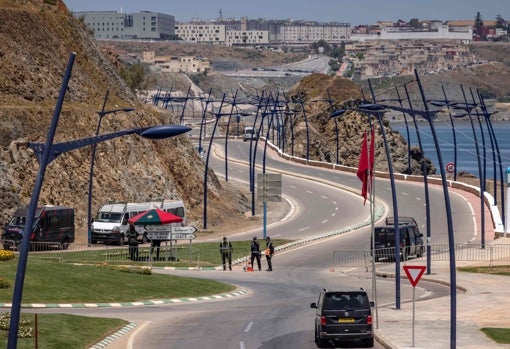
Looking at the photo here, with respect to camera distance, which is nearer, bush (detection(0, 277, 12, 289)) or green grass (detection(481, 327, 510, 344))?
green grass (detection(481, 327, 510, 344))

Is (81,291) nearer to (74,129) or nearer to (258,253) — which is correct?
(258,253)

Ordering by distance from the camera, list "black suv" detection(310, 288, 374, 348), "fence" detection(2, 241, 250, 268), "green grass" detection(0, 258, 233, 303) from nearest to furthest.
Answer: "black suv" detection(310, 288, 374, 348), "green grass" detection(0, 258, 233, 303), "fence" detection(2, 241, 250, 268)

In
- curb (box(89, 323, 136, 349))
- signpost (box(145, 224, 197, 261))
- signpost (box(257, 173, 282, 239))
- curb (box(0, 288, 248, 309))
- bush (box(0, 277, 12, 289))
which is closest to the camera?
curb (box(89, 323, 136, 349))

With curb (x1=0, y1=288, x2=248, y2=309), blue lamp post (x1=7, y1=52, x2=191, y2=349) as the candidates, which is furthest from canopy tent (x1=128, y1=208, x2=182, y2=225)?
blue lamp post (x1=7, y1=52, x2=191, y2=349)

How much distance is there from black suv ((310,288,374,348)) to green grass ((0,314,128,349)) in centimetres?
713

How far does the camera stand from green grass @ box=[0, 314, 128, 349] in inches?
1473

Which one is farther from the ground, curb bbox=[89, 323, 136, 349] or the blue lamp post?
the blue lamp post

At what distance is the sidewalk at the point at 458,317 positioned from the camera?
132 ft

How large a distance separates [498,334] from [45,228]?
38047 mm

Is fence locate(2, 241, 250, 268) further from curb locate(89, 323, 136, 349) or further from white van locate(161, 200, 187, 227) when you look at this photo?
curb locate(89, 323, 136, 349)

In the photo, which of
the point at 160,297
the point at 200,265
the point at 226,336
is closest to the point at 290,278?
the point at 200,265

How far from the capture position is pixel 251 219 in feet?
328

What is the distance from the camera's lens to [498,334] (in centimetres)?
4200

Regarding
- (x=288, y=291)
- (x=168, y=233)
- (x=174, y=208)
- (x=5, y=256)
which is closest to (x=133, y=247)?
(x=168, y=233)
